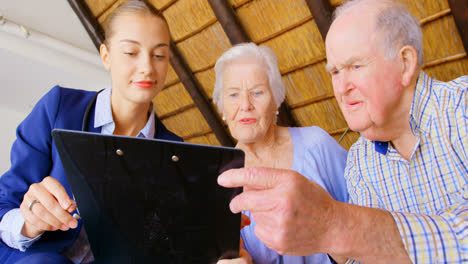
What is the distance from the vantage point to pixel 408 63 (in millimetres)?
1069

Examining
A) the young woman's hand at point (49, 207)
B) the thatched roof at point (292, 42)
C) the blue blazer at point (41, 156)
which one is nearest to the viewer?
the young woman's hand at point (49, 207)

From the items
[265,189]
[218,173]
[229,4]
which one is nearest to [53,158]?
[218,173]

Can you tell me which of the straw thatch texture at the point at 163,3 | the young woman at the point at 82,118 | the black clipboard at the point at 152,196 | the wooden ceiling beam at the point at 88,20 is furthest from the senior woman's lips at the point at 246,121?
the wooden ceiling beam at the point at 88,20

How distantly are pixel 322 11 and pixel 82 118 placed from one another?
1.94 metres

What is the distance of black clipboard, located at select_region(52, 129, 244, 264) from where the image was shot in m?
0.74

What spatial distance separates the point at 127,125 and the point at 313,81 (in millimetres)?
2097

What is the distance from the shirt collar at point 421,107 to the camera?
1041mm

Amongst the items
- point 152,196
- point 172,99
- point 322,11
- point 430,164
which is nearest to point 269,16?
point 322,11

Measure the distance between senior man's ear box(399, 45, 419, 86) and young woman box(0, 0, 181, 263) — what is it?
918mm

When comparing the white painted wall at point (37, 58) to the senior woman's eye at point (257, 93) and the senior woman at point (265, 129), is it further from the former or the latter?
the senior woman's eye at point (257, 93)

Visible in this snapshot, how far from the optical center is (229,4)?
3.04m

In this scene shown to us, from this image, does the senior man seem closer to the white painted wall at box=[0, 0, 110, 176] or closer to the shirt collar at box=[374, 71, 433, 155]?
the shirt collar at box=[374, 71, 433, 155]

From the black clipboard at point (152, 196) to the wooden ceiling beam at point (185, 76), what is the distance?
10.00 feet

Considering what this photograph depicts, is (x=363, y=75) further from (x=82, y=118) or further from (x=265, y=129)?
(x=82, y=118)
